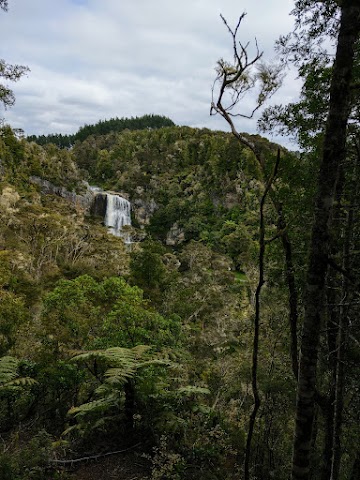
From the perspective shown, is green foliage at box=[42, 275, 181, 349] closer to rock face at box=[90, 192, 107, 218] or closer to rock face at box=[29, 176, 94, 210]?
rock face at box=[29, 176, 94, 210]

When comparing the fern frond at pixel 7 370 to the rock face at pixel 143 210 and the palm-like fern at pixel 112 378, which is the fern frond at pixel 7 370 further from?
the rock face at pixel 143 210

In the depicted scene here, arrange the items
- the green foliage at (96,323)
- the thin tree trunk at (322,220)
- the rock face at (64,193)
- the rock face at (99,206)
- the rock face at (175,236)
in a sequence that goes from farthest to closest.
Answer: the rock face at (175,236) < the rock face at (99,206) < the rock face at (64,193) < the green foliage at (96,323) < the thin tree trunk at (322,220)

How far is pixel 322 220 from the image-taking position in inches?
135

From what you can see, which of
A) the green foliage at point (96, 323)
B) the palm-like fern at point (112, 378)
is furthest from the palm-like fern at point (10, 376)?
the green foliage at point (96, 323)

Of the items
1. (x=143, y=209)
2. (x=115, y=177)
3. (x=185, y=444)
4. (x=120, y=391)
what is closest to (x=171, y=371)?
(x=120, y=391)

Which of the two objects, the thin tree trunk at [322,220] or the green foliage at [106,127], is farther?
the green foliage at [106,127]

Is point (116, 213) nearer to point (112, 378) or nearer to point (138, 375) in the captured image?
point (138, 375)

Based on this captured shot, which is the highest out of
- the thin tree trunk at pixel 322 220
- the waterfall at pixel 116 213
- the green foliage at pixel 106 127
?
the green foliage at pixel 106 127

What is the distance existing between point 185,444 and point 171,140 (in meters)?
83.3

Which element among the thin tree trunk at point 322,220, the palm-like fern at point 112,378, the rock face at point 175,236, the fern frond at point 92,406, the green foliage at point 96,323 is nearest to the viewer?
the thin tree trunk at point 322,220

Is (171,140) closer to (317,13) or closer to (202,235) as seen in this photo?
(202,235)

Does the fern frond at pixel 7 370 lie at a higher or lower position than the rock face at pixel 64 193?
lower

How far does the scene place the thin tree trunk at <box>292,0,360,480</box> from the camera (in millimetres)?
3293

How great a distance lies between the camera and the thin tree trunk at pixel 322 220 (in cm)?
329
